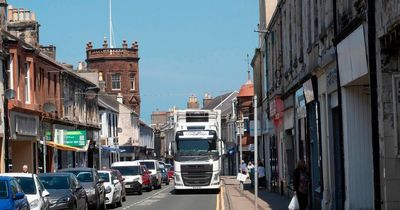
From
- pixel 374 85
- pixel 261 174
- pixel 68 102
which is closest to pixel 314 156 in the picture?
pixel 374 85

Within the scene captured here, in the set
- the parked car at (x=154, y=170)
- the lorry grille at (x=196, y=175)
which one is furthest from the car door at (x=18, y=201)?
the parked car at (x=154, y=170)

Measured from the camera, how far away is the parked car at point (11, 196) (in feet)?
52.3

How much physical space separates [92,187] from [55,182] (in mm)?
4035

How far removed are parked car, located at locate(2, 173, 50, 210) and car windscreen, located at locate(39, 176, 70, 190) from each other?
9.50 feet

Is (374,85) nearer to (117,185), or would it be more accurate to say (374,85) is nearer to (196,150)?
(117,185)

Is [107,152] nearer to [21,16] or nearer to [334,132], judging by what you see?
[21,16]

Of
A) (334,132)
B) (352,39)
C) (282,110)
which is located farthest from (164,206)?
(352,39)

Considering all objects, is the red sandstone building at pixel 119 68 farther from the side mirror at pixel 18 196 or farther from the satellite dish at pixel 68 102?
the side mirror at pixel 18 196

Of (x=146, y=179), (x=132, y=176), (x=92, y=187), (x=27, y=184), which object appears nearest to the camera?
(x=27, y=184)

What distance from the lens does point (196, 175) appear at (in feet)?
137

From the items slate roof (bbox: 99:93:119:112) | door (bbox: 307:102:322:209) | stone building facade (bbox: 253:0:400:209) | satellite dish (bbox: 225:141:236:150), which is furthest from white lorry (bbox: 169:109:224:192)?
satellite dish (bbox: 225:141:236:150)

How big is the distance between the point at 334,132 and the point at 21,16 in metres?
31.9

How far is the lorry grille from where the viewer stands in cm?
4128

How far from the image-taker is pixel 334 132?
70.1 ft
